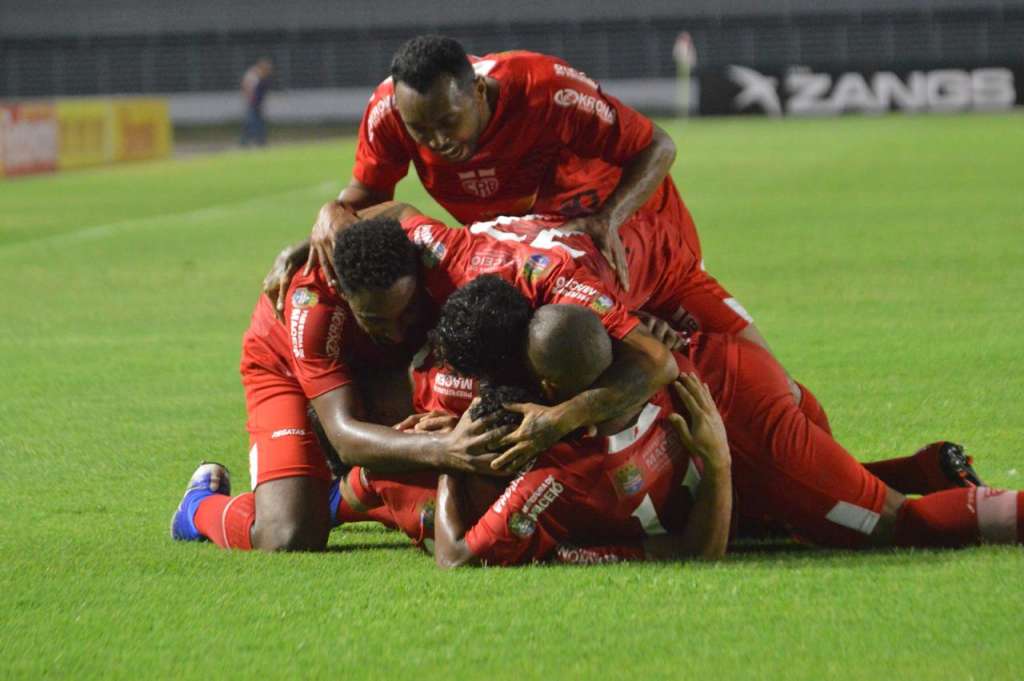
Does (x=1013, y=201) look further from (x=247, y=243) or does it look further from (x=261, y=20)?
(x=261, y=20)

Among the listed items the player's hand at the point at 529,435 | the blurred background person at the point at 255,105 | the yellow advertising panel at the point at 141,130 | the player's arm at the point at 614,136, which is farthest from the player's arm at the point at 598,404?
the blurred background person at the point at 255,105

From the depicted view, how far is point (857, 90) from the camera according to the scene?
44656 millimetres

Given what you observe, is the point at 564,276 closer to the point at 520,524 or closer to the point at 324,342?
the point at 520,524

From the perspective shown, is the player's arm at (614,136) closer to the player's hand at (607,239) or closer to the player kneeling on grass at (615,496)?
the player's hand at (607,239)

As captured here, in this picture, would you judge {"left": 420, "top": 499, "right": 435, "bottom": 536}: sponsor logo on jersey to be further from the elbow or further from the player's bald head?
the elbow

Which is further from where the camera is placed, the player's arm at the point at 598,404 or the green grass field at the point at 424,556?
the player's arm at the point at 598,404

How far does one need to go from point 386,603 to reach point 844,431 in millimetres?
3577

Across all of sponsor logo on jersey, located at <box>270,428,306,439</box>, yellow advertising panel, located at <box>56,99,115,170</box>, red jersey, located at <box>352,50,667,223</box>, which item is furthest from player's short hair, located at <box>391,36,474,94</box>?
yellow advertising panel, located at <box>56,99,115,170</box>

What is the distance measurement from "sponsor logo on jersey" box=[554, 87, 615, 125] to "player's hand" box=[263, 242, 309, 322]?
1.29m

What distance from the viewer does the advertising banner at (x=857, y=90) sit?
4428cm

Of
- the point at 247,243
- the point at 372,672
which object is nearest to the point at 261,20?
the point at 247,243

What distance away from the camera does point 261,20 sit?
52.1 metres

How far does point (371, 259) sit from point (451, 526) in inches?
39.1

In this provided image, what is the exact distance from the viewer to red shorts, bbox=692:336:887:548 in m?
5.84
